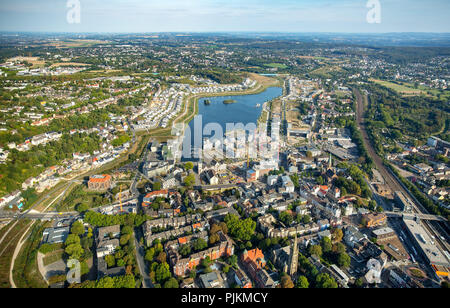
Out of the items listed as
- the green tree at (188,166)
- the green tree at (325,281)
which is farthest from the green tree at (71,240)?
the green tree at (325,281)

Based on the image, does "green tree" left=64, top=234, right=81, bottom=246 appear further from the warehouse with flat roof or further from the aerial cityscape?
the warehouse with flat roof

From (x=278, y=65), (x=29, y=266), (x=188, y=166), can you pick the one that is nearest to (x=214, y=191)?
(x=188, y=166)

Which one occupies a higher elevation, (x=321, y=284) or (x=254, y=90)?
(x=254, y=90)

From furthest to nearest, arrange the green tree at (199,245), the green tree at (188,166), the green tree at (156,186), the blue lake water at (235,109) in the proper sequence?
the blue lake water at (235,109)
the green tree at (188,166)
the green tree at (156,186)
the green tree at (199,245)

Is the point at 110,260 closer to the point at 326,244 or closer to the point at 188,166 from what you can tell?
the point at 188,166

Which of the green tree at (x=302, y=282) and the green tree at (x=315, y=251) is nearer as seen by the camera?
the green tree at (x=302, y=282)

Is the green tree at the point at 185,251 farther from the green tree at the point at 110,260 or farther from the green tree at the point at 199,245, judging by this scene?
the green tree at the point at 110,260

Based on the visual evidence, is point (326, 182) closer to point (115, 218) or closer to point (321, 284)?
point (321, 284)

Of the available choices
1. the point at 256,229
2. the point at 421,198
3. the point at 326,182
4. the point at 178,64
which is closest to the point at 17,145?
the point at 256,229
